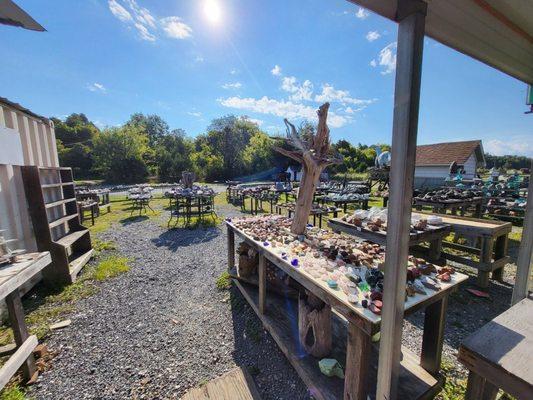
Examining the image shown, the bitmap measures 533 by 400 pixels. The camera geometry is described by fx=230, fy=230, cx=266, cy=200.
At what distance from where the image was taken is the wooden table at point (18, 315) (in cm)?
178

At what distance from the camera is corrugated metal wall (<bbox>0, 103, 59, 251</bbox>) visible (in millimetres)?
3229

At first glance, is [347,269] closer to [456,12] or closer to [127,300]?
[456,12]

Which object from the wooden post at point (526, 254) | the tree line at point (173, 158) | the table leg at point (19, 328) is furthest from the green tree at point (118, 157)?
→ the wooden post at point (526, 254)

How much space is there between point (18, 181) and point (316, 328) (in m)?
4.70

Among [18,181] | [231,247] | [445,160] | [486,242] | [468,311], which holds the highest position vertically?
[445,160]

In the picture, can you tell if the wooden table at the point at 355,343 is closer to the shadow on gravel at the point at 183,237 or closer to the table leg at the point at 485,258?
the table leg at the point at 485,258

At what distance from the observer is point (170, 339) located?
8.96ft

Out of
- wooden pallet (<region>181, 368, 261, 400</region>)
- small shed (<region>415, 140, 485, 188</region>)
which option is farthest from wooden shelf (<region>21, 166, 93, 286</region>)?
small shed (<region>415, 140, 485, 188</region>)

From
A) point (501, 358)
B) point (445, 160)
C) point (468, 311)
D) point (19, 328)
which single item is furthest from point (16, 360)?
point (445, 160)

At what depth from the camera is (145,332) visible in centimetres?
285

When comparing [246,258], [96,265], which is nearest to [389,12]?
[246,258]

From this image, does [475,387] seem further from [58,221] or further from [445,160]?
[445,160]

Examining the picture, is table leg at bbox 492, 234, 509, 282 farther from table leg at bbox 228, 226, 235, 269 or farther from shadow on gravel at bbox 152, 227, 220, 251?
shadow on gravel at bbox 152, 227, 220, 251

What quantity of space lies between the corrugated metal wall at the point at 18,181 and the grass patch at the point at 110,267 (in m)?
1.06
